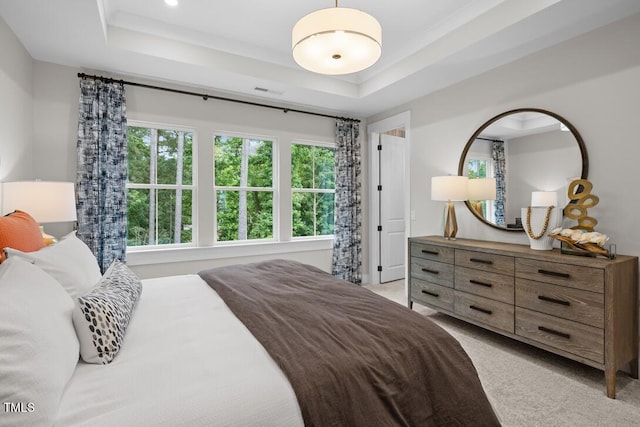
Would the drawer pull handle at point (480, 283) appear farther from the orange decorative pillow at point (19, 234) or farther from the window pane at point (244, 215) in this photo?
the orange decorative pillow at point (19, 234)

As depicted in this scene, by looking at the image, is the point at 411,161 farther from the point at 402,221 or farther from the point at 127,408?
the point at 127,408

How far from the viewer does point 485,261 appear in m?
2.81

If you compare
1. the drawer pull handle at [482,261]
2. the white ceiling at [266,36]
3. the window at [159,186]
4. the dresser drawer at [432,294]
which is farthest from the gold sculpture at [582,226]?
the window at [159,186]

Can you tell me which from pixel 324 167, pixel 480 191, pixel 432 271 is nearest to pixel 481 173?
pixel 480 191

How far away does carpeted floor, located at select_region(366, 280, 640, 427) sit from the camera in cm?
187

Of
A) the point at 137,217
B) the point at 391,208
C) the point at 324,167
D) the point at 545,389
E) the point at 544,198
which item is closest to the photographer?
the point at 545,389

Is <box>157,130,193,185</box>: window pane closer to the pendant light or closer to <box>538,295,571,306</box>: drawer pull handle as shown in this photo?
the pendant light

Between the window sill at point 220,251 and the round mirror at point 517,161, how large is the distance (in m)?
2.13

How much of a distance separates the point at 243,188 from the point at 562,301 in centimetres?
347

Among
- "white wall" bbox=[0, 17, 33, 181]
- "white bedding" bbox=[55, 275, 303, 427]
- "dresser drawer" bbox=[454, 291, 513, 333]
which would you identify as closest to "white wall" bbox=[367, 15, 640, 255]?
"dresser drawer" bbox=[454, 291, 513, 333]

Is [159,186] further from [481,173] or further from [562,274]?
[562,274]

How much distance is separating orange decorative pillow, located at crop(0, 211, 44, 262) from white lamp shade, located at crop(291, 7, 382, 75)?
1.83 m

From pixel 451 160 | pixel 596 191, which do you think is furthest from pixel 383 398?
pixel 451 160

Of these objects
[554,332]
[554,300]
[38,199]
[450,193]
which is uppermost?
[450,193]
